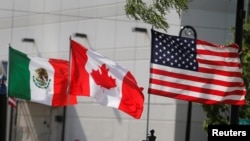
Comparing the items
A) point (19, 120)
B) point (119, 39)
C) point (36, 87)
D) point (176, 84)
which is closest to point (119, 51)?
point (119, 39)

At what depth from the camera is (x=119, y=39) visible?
26.3 metres

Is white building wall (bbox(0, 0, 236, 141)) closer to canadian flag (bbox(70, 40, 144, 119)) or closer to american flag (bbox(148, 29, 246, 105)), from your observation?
canadian flag (bbox(70, 40, 144, 119))

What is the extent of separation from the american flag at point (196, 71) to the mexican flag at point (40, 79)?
4404 millimetres

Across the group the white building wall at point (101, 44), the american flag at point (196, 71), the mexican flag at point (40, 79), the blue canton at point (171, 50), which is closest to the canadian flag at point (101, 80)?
the american flag at point (196, 71)

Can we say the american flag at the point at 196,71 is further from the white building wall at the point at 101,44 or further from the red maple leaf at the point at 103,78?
the white building wall at the point at 101,44

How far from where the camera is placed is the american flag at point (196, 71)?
38.4 ft

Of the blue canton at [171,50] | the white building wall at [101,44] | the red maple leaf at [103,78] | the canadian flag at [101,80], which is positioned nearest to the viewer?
the blue canton at [171,50]

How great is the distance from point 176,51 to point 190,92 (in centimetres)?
82

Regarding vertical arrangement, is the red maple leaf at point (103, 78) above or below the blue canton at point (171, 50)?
below

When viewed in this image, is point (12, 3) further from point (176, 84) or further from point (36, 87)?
point (176, 84)

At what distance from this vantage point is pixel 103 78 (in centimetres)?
1328

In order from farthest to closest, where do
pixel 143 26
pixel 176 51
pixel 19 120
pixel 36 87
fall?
pixel 19 120, pixel 143 26, pixel 36 87, pixel 176 51

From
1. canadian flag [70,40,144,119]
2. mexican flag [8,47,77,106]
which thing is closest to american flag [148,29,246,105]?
canadian flag [70,40,144,119]

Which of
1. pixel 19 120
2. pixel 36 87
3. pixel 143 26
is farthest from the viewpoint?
pixel 19 120
